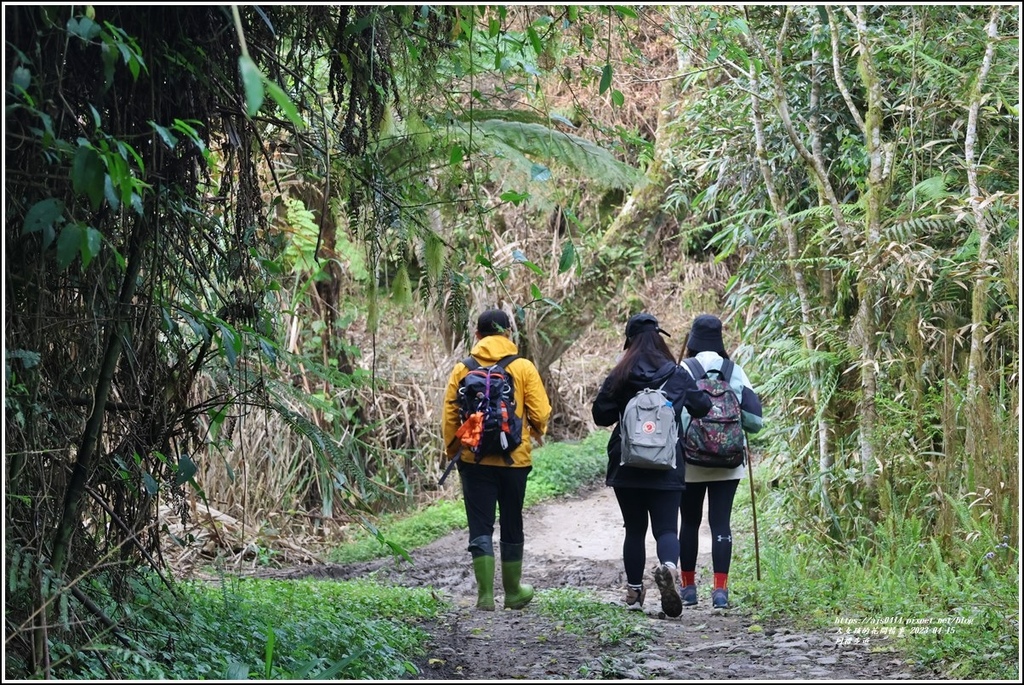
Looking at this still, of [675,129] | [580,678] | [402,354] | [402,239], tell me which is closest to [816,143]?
[675,129]

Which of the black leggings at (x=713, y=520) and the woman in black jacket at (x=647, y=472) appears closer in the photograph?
the woman in black jacket at (x=647, y=472)

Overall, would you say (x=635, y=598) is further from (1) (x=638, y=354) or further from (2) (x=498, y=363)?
(2) (x=498, y=363)

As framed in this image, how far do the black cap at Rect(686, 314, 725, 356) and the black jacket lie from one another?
37 cm

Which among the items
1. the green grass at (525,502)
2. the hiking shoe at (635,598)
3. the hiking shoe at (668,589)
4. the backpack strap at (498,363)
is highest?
the backpack strap at (498,363)

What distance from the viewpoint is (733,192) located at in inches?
373

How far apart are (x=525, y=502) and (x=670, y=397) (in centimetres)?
729

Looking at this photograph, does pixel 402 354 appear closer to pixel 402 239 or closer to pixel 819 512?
pixel 819 512

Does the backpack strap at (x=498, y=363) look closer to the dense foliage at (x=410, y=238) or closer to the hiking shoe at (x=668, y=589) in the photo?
the dense foliage at (x=410, y=238)

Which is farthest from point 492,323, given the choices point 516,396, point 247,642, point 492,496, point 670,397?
point 247,642

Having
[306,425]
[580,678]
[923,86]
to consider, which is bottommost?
[580,678]

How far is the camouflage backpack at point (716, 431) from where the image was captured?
22.4ft

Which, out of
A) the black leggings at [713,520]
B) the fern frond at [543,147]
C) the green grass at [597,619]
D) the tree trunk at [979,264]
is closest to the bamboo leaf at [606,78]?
the fern frond at [543,147]

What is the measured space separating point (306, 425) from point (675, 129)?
6.82 meters

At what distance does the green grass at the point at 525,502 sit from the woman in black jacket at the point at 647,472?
2.73 m
